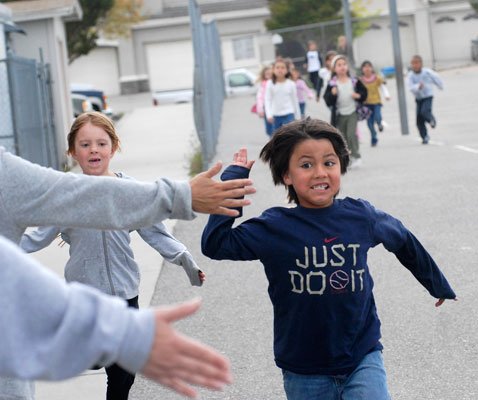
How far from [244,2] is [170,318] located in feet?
202

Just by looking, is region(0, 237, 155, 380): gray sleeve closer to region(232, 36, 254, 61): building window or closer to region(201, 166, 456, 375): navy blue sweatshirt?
region(201, 166, 456, 375): navy blue sweatshirt

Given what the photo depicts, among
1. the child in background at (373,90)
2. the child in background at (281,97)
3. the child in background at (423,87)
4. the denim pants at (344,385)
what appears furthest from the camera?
the child in background at (373,90)

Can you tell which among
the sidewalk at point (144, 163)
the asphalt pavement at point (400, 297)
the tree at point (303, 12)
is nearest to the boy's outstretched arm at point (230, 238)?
the asphalt pavement at point (400, 297)

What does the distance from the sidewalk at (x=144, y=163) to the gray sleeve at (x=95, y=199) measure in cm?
304

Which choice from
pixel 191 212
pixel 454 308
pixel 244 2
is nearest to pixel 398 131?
pixel 454 308

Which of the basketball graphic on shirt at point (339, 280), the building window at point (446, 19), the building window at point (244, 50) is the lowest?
the basketball graphic on shirt at point (339, 280)

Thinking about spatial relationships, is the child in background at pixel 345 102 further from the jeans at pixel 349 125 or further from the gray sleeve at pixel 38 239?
the gray sleeve at pixel 38 239

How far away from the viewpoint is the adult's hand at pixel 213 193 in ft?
10.7

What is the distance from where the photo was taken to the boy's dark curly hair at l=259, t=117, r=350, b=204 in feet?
14.5

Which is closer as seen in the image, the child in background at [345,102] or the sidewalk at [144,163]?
the sidewalk at [144,163]

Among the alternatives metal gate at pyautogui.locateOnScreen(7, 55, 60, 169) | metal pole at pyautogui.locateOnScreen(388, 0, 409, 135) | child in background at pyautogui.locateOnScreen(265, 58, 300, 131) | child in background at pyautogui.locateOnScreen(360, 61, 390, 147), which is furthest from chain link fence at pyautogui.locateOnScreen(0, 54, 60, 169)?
metal pole at pyautogui.locateOnScreen(388, 0, 409, 135)

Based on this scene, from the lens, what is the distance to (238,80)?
42.8 meters

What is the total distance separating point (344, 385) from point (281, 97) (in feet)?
49.9

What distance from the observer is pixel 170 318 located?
2.22 metres
